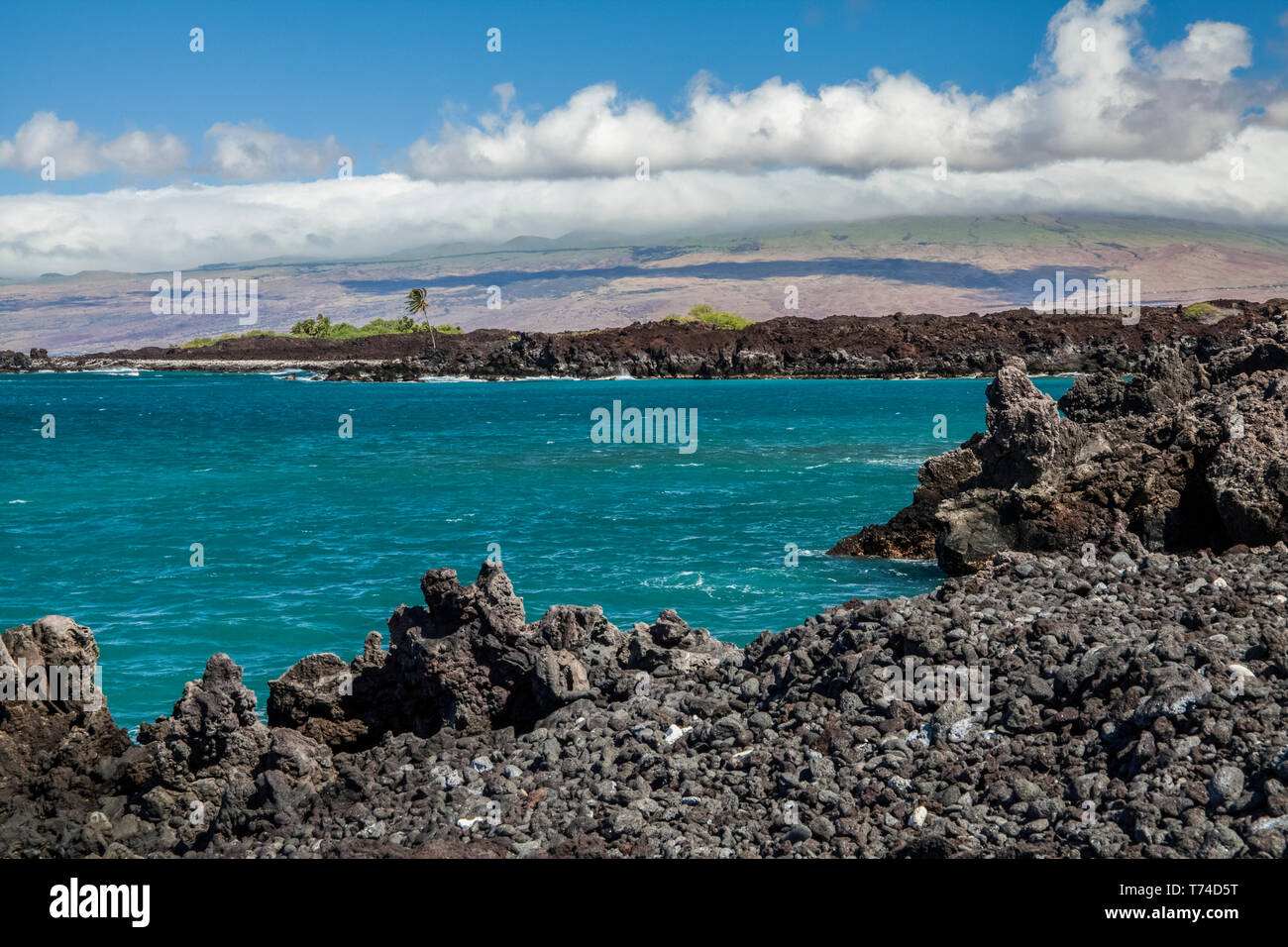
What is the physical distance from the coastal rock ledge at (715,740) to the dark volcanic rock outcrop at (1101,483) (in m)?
4.88

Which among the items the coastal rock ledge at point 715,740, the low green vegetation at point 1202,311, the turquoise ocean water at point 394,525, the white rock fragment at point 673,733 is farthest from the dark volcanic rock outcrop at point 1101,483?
the low green vegetation at point 1202,311

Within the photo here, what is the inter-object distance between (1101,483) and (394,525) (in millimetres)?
18708

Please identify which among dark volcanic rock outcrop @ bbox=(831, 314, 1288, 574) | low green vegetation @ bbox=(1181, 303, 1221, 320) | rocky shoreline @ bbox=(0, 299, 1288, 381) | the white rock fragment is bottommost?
the white rock fragment

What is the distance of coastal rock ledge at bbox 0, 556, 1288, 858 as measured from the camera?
826 cm

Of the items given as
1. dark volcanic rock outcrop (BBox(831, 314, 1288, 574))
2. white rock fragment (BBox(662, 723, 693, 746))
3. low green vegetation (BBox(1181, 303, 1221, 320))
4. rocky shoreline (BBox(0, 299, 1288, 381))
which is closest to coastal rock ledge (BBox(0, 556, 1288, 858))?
white rock fragment (BBox(662, 723, 693, 746))

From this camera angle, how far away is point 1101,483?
2042 centimetres

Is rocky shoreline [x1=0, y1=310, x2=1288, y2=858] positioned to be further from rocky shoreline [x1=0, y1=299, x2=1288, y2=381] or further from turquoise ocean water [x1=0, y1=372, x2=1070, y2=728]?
rocky shoreline [x1=0, y1=299, x2=1288, y2=381]

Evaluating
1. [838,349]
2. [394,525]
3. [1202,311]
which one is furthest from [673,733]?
[1202,311]

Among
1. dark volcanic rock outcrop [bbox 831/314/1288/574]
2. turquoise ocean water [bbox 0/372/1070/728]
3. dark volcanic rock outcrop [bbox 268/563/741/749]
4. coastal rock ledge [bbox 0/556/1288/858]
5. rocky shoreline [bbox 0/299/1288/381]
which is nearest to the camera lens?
coastal rock ledge [bbox 0/556/1288/858]

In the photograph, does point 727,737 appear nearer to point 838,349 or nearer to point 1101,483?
point 1101,483

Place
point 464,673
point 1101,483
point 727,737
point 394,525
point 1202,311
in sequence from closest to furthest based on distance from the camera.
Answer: point 727,737, point 464,673, point 1101,483, point 394,525, point 1202,311

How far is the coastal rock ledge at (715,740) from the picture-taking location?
325 inches

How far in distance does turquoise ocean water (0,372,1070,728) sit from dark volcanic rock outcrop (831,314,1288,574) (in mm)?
1290
